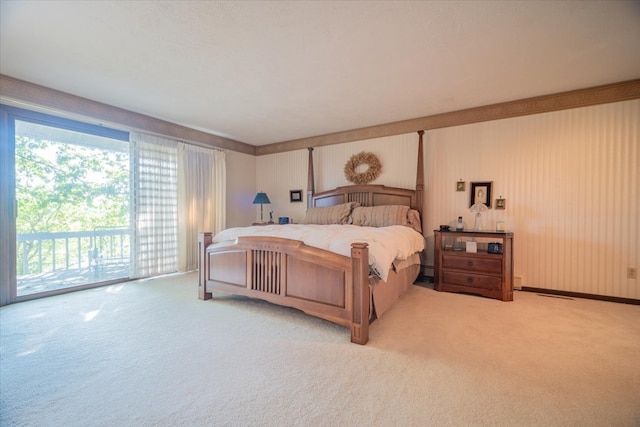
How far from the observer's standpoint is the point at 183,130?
454 cm

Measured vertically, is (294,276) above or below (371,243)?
below

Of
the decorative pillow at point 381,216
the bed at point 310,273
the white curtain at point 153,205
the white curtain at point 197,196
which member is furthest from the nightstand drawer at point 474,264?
the white curtain at point 153,205

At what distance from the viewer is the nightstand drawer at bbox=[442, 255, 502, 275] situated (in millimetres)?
3137

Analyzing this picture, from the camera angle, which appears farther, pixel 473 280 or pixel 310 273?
pixel 473 280

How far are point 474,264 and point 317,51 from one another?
2.98 metres

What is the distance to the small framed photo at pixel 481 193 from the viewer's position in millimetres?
3652

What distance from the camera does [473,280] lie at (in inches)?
129

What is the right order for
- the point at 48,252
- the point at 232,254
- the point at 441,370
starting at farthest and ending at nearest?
1. the point at 48,252
2. the point at 232,254
3. the point at 441,370

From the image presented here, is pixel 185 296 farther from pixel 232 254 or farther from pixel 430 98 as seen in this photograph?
pixel 430 98

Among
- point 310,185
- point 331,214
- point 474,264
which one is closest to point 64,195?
point 310,185

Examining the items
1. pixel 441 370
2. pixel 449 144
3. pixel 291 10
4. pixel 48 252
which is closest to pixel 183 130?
pixel 48 252

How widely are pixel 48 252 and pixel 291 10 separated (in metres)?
4.33

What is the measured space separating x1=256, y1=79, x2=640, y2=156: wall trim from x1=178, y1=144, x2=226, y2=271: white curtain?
2014mm

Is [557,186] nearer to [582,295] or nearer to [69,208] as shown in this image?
[582,295]
